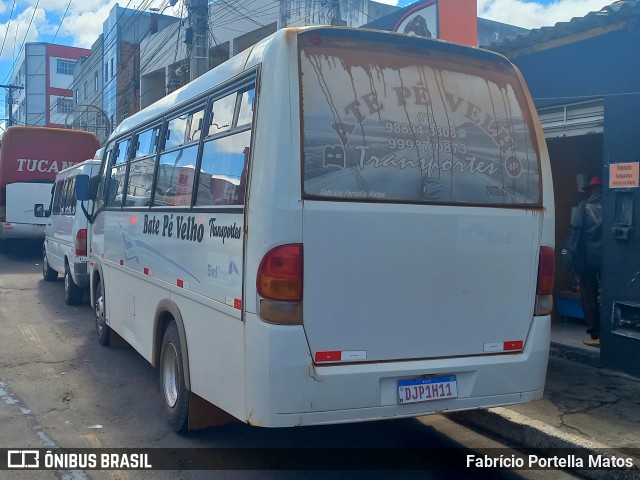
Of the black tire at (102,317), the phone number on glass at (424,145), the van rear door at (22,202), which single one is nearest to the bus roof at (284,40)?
the phone number on glass at (424,145)

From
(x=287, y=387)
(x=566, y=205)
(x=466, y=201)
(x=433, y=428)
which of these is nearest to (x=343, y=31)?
(x=466, y=201)

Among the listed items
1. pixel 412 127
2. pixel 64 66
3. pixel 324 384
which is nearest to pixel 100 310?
pixel 324 384

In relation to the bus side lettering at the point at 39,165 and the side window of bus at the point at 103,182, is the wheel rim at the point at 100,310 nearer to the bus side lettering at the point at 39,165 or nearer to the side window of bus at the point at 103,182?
the side window of bus at the point at 103,182

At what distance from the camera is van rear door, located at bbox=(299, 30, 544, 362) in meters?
3.96

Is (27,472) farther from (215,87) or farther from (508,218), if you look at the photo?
(508,218)

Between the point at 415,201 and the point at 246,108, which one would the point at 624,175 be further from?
the point at 246,108

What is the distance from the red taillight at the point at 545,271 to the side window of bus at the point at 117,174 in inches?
185

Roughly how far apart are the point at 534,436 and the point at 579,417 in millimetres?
562

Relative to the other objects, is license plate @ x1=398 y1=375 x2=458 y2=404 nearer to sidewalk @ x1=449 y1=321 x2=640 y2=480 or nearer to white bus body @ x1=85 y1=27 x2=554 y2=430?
white bus body @ x1=85 y1=27 x2=554 y2=430

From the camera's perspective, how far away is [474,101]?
179 inches

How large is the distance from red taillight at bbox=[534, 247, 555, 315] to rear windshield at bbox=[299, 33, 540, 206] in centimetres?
39

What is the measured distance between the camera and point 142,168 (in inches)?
261

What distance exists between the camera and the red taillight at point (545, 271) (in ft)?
15.3

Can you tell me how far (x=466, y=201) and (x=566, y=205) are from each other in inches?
223
